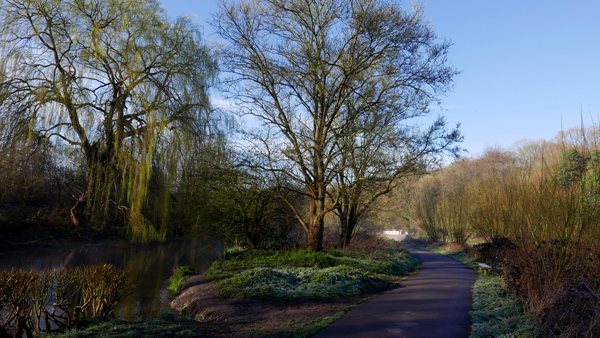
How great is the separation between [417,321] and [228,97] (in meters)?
11.1

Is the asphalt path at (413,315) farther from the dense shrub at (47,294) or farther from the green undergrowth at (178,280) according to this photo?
the green undergrowth at (178,280)

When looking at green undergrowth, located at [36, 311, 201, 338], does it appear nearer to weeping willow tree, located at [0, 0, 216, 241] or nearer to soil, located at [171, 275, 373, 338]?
soil, located at [171, 275, 373, 338]

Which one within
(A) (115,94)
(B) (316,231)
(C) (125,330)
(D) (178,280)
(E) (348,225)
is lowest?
(D) (178,280)

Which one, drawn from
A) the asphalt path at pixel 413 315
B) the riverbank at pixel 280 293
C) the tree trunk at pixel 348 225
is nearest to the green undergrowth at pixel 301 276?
the riverbank at pixel 280 293

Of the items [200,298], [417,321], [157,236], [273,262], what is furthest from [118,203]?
[417,321]

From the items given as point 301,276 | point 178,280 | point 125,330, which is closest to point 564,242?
point 301,276

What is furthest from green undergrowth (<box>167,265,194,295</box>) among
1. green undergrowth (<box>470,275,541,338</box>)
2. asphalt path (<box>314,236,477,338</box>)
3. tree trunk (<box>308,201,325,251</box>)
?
green undergrowth (<box>470,275,541,338</box>)

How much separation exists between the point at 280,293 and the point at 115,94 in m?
12.5

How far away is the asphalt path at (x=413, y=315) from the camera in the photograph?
6141mm

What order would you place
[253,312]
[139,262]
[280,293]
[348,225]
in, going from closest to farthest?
1. [253,312]
2. [280,293]
3. [139,262]
4. [348,225]

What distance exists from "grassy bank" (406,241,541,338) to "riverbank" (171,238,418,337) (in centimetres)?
246

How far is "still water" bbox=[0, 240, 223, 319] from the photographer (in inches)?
397

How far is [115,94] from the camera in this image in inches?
652

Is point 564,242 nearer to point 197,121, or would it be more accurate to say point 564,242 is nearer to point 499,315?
point 499,315
